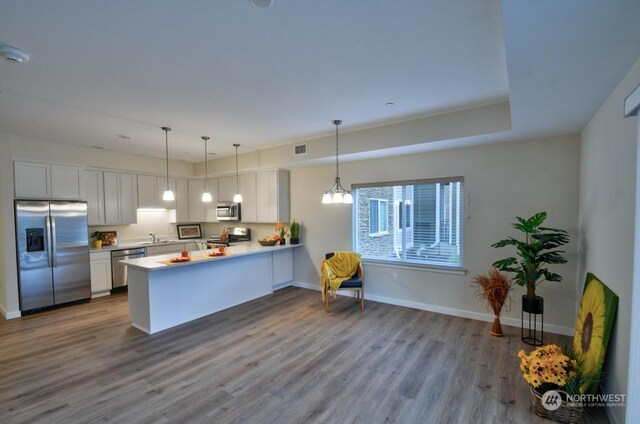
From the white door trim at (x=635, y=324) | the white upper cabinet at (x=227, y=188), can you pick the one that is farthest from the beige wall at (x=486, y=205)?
the white upper cabinet at (x=227, y=188)

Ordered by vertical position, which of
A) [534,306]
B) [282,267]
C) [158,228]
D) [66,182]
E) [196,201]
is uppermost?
[66,182]

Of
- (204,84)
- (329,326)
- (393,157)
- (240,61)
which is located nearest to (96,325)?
(329,326)

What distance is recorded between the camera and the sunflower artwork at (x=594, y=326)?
216 cm

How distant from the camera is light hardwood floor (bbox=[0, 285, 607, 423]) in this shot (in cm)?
232

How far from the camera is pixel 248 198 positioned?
6.27m

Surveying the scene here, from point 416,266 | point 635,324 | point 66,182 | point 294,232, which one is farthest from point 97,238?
point 635,324

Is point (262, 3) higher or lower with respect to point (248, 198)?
higher

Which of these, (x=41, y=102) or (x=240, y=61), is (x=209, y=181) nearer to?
(x=41, y=102)

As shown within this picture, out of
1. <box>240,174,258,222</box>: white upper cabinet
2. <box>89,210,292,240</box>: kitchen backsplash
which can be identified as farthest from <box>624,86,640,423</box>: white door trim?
<box>240,174,258,222</box>: white upper cabinet

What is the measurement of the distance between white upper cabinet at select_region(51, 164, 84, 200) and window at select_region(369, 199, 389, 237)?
16.8 ft

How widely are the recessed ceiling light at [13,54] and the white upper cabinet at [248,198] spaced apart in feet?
13.1

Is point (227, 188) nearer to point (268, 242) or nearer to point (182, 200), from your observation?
point (182, 200)

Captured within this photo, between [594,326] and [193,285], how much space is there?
14.9 ft

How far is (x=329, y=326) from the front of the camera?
4.02 metres
